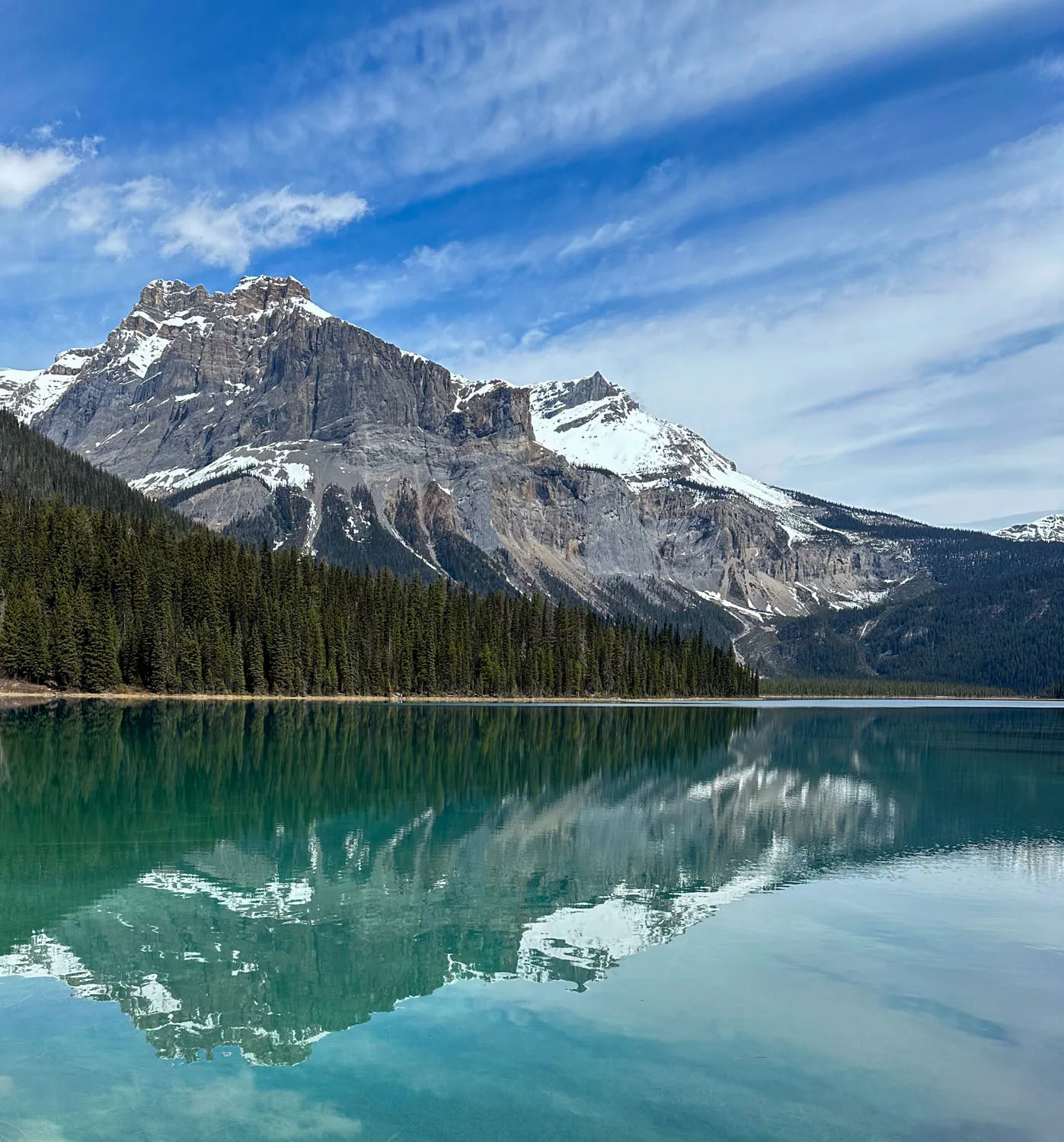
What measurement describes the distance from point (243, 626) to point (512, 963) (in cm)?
10155

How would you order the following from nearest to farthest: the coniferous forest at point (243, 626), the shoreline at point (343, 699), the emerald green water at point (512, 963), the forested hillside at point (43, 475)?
the emerald green water at point (512, 963), the shoreline at point (343, 699), the coniferous forest at point (243, 626), the forested hillside at point (43, 475)

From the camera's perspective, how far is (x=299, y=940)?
19.2 metres

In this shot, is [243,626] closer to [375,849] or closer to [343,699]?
[343,699]

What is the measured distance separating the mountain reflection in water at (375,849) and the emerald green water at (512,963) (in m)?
0.13

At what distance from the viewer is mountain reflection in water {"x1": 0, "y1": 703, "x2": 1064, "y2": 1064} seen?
17391 millimetres

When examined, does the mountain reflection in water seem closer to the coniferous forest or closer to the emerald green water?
the emerald green water

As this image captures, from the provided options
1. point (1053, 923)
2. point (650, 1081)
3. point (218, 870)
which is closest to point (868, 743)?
point (1053, 923)

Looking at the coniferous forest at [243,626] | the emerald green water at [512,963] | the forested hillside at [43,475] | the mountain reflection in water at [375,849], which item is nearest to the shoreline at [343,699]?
the coniferous forest at [243,626]

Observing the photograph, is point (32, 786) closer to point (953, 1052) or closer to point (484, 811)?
point (484, 811)

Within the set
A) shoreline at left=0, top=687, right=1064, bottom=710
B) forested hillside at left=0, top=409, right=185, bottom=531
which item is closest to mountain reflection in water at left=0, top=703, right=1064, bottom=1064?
shoreline at left=0, top=687, right=1064, bottom=710

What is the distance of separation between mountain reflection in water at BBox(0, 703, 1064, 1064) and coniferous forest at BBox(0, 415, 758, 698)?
2786cm

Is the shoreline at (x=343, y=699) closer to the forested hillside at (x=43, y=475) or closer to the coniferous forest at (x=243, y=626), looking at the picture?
the coniferous forest at (x=243, y=626)

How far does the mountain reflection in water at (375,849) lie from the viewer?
57.1ft

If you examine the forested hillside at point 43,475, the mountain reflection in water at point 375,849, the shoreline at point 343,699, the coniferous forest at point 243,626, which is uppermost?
the forested hillside at point 43,475
